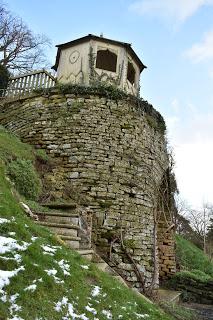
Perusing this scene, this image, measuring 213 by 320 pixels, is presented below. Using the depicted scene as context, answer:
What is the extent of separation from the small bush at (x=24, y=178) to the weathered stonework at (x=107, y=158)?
68cm

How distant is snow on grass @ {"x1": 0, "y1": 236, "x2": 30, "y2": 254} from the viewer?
12.2 ft

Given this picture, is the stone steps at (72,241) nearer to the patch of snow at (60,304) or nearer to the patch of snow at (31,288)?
the patch of snow at (60,304)

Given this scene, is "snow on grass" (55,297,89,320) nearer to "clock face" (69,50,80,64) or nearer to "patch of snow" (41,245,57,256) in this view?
"patch of snow" (41,245,57,256)

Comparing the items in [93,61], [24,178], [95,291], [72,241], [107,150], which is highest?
[93,61]

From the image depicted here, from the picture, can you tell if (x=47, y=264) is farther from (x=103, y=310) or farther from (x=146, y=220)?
(x=146, y=220)

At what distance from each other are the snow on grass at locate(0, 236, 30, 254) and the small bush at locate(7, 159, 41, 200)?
10.2ft

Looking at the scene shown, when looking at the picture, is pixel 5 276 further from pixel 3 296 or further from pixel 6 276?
pixel 3 296

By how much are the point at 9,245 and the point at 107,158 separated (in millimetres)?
4974

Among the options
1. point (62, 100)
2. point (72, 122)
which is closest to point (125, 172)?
point (72, 122)

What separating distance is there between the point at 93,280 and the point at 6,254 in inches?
50.1

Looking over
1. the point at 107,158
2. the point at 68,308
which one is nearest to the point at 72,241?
the point at 68,308

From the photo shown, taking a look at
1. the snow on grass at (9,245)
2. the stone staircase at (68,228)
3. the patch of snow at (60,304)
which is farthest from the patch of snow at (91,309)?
the stone staircase at (68,228)

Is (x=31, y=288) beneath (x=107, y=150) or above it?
beneath

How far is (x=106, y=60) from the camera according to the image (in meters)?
11.9
